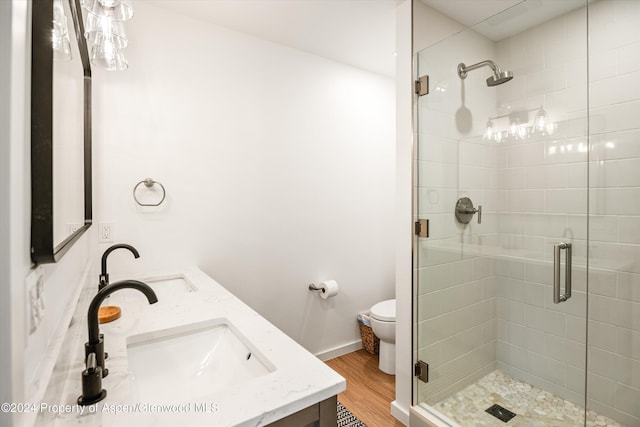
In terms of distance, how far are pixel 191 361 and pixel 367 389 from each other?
1.57 meters

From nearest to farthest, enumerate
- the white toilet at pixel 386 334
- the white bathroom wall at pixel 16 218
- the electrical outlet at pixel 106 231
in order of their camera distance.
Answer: the white bathroom wall at pixel 16 218, the electrical outlet at pixel 106 231, the white toilet at pixel 386 334

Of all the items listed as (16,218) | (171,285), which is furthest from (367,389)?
(16,218)

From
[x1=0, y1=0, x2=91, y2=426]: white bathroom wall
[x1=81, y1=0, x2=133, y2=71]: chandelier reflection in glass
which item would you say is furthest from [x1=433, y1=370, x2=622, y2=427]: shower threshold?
[x1=81, y1=0, x2=133, y2=71]: chandelier reflection in glass

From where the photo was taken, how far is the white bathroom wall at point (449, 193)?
1.89 meters

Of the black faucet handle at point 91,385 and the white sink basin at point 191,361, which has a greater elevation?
the black faucet handle at point 91,385

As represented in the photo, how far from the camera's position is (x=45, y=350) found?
68 centimetres

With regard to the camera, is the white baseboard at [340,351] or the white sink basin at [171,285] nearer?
the white sink basin at [171,285]

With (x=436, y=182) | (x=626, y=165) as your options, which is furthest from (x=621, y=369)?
(x=436, y=182)

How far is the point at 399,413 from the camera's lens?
6.33ft

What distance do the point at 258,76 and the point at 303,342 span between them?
204cm

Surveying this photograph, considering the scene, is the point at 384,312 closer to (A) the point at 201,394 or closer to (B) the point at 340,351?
(B) the point at 340,351

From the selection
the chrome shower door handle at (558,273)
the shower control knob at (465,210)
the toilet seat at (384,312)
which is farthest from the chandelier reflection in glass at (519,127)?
the toilet seat at (384,312)

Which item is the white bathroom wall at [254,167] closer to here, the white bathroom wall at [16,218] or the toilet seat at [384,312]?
the toilet seat at [384,312]

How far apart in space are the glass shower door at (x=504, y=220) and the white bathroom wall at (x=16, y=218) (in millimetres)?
1711
